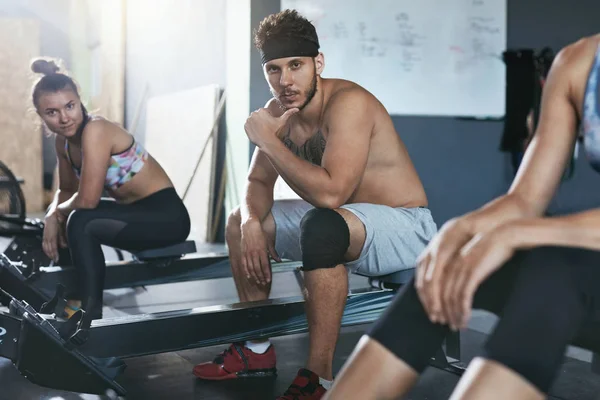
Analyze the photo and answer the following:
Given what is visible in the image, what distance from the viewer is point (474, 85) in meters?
4.80

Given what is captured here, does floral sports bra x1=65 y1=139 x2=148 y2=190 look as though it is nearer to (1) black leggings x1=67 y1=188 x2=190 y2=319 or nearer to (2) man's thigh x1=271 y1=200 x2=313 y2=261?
(1) black leggings x1=67 y1=188 x2=190 y2=319

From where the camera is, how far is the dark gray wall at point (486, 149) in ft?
15.5

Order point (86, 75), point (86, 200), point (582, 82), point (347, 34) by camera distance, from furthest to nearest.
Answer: point (86, 75)
point (347, 34)
point (86, 200)
point (582, 82)

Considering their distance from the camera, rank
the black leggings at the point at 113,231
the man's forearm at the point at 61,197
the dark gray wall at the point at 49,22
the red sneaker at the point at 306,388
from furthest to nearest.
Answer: the dark gray wall at the point at 49,22 < the man's forearm at the point at 61,197 < the black leggings at the point at 113,231 < the red sneaker at the point at 306,388

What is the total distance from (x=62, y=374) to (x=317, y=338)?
64 centimetres

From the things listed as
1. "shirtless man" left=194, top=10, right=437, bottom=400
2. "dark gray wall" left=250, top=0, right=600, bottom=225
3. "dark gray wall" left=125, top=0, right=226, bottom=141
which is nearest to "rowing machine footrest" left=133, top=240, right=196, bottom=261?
"shirtless man" left=194, top=10, right=437, bottom=400

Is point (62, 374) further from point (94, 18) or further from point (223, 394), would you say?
point (94, 18)

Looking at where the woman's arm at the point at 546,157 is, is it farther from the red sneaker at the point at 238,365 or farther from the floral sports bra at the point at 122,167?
the floral sports bra at the point at 122,167

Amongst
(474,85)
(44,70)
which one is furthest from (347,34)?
(44,70)

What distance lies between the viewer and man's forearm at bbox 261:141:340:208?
184 centimetres

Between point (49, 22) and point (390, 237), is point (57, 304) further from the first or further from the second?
point (49, 22)

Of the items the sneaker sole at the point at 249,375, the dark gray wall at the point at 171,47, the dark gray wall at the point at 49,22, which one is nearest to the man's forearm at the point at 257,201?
the sneaker sole at the point at 249,375

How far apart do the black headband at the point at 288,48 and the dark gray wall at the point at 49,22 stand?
749 cm

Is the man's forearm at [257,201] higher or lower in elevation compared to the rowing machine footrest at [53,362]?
higher
